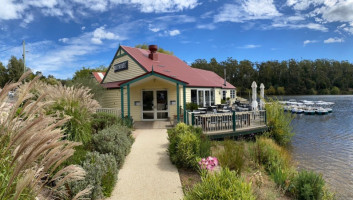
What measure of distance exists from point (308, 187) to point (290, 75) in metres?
84.8

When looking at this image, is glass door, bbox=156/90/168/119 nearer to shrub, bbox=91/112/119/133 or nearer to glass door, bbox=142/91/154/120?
glass door, bbox=142/91/154/120

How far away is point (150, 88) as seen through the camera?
1419 cm

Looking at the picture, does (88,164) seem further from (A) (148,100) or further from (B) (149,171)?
(A) (148,100)

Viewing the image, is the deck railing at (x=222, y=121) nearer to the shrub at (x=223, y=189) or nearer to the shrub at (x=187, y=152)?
the shrub at (x=187, y=152)

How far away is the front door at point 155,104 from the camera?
46.5 feet

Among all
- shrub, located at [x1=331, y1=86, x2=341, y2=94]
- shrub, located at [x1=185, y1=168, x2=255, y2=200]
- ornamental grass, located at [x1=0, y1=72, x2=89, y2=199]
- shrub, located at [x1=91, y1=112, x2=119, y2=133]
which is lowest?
shrub, located at [x1=185, y1=168, x2=255, y2=200]

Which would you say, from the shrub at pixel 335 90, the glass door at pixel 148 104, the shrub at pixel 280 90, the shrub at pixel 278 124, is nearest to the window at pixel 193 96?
the glass door at pixel 148 104

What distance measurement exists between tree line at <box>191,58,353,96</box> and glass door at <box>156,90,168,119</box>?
61582 millimetres

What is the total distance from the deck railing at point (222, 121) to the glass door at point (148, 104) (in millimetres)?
4015

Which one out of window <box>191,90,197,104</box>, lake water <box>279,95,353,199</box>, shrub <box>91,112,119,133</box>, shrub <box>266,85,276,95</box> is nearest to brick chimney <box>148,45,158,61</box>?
window <box>191,90,197,104</box>

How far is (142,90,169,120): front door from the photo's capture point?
14.2 meters

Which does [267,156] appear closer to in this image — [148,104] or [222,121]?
[222,121]

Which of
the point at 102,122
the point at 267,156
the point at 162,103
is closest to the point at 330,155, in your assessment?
the point at 267,156

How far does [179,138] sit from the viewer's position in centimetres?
646
